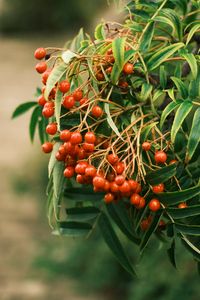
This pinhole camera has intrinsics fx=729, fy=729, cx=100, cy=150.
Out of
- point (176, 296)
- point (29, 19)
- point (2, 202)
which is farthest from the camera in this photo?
point (29, 19)

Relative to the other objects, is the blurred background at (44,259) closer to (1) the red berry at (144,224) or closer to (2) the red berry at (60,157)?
(1) the red berry at (144,224)

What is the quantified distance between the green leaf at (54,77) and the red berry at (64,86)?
13 mm

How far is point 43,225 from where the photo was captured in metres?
5.75

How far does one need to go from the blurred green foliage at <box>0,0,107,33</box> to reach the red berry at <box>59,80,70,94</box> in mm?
11484

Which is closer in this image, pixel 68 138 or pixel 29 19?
pixel 68 138

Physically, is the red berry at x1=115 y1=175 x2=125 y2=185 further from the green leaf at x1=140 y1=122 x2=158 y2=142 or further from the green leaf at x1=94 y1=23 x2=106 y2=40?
the green leaf at x1=94 y1=23 x2=106 y2=40

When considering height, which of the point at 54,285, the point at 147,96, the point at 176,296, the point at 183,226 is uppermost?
the point at 147,96

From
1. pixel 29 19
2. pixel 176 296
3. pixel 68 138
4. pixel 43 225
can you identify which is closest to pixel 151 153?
pixel 68 138

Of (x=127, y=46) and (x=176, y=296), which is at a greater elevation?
(x=127, y=46)

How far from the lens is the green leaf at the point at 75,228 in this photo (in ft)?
5.96

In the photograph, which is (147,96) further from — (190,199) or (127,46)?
(190,199)

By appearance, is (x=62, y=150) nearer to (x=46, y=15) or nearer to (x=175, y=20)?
(x=175, y=20)

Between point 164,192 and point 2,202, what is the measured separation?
499 centimetres

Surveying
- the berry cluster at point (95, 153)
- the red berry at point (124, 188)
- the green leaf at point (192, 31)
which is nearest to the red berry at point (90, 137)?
the berry cluster at point (95, 153)
